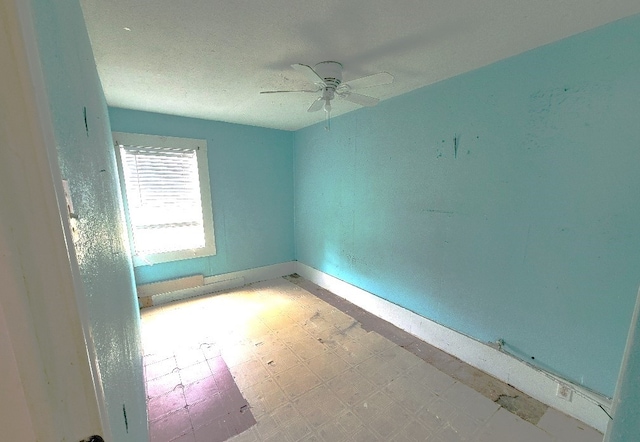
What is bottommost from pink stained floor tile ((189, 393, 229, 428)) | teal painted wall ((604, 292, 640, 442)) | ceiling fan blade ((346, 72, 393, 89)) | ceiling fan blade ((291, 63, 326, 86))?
pink stained floor tile ((189, 393, 229, 428))

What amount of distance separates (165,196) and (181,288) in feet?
3.91

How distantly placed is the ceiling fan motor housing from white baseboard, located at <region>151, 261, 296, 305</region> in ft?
9.34

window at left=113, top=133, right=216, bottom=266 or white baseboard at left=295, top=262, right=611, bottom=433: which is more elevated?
window at left=113, top=133, right=216, bottom=266

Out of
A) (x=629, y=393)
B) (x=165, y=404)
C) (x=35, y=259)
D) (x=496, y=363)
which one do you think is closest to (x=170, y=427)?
(x=165, y=404)

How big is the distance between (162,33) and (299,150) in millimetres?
2444

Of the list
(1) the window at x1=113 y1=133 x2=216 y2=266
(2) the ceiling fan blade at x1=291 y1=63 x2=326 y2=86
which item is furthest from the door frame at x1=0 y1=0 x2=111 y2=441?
(1) the window at x1=113 y1=133 x2=216 y2=266

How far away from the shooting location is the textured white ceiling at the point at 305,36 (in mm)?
1198

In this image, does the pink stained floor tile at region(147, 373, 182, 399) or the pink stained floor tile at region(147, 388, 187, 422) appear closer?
the pink stained floor tile at region(147, 388, 187, 422)

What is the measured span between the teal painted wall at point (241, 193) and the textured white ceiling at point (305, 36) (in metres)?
0.94

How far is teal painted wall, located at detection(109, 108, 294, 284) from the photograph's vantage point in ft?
10.0

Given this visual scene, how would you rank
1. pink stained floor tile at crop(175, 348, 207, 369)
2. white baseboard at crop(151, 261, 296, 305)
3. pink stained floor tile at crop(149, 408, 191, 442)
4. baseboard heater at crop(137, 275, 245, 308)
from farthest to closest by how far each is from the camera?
white baseboard at crop(151, 261, 296, 305) < baseboard heater at crop(137, 275, 245, 308) < pink stained floor tile at crop(175, 348, 207, 369) < pink stained floor tile at crop(149, 408, 191, 442)

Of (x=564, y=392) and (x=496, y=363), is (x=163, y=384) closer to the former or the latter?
(x=496, y=363)

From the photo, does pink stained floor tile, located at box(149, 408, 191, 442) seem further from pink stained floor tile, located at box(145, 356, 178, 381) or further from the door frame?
the door frame

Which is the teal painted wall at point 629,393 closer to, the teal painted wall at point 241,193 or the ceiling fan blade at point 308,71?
the ceiling fan blade at point 308,71
